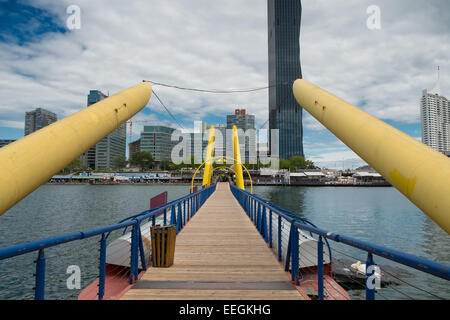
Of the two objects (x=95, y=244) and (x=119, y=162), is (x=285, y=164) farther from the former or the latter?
(x=95, y=244)

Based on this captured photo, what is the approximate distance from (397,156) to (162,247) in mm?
4649

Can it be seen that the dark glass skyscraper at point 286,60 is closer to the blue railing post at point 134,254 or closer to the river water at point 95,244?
the river water at point 95,244

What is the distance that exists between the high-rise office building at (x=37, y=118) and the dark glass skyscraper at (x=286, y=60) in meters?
146

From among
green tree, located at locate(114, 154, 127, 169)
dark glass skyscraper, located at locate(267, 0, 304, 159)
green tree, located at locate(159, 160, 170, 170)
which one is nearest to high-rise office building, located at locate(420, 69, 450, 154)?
dark glass skyscraper, located at locate(267, 0, 304, 159)

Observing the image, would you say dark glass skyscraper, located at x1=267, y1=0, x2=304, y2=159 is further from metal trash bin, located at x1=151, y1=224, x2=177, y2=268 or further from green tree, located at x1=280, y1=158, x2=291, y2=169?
metal trash bin, located at x1=151, y1=224, x2=177, y2=268

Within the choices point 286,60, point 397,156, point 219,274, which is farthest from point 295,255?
point 286,60

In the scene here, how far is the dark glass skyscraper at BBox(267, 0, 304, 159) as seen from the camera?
540ft

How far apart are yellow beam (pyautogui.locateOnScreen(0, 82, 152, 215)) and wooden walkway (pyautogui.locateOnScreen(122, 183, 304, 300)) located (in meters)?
2.23

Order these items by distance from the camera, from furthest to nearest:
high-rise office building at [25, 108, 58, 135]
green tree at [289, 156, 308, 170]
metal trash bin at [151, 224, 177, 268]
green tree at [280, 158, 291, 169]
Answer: high-rise office building at [25, 108, 58, 135] < green tree at [280, 158, 291, 169] < green tree at [289, 156, 308, 170] < metal trash bin at [151, 224, 177, 268]

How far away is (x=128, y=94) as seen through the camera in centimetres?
554

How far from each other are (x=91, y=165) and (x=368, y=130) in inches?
7887
